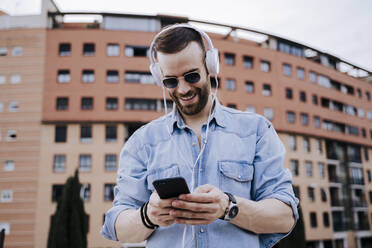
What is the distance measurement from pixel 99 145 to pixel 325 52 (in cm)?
2954

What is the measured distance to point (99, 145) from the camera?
2859cm

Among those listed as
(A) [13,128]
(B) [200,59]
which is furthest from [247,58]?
(B) [200,59]

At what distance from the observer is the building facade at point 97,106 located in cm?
2739

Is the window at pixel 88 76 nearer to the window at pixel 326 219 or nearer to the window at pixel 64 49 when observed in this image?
the window at pixel 64 49

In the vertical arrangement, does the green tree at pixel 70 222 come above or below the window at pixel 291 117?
below

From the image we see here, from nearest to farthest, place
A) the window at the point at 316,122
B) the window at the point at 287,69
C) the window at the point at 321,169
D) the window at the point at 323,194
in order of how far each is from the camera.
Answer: the window at the point at 287,69 → the window at the point at 323,194 → the window at the point at 321,169 → the window at the point at 316,122

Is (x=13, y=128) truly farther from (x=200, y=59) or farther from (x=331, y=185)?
(x=331, y=185)

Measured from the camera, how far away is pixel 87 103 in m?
29.2

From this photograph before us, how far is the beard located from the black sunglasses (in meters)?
0.05

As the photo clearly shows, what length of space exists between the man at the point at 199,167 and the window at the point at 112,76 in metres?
28.5

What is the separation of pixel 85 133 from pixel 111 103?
3.65m

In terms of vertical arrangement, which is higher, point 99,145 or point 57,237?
point 99,145

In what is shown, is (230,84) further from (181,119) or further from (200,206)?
(200,206)

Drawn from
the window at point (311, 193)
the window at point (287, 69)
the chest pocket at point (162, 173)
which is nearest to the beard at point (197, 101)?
the chest pocket at point (162, 173)
